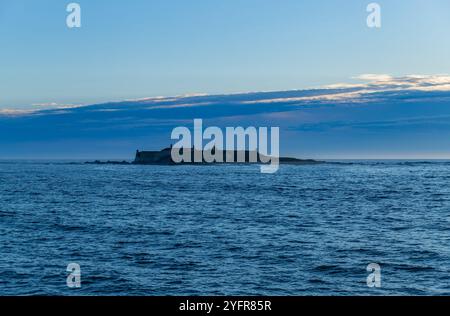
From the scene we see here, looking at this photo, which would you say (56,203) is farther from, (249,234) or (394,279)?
(394,279)

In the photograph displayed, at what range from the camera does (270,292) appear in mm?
23000

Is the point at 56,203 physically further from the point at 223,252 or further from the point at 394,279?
the point at 394,279

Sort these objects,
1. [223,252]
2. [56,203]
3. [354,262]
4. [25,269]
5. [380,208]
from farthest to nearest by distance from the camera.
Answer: [56,203], [380,208], [223,252], [354,262], [25,269]

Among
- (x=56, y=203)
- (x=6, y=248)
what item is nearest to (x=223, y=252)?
(x=6, y=248)

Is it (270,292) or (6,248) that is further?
(6,248)
